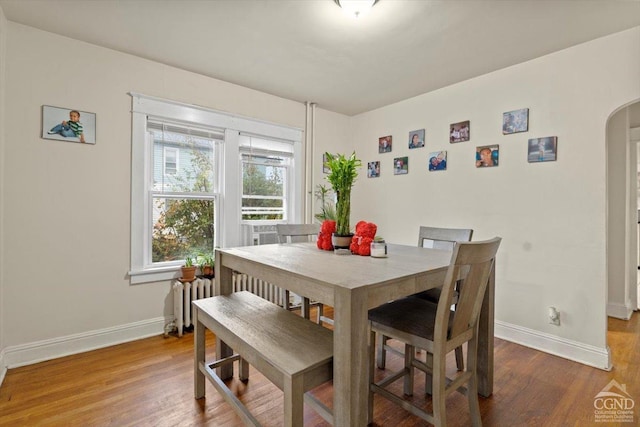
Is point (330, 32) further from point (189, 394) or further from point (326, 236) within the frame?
point (189, 394)

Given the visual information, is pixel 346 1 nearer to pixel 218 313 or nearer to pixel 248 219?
pixel 218 313

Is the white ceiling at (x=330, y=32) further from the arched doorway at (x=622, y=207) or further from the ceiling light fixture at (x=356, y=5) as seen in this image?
the arched doorway at (x=622, y=207)

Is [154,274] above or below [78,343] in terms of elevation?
above

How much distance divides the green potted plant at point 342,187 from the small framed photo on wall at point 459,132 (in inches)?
69.1

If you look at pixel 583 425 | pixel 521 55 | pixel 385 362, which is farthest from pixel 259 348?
pixel 521 55

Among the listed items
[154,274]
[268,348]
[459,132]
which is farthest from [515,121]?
[154,274]

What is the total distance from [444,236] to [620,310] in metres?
2.58

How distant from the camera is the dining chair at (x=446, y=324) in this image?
4.25 ft

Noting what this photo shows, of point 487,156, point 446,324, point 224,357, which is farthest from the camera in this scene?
point 487,156

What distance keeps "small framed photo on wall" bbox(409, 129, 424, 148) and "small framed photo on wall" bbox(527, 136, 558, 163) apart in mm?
1073

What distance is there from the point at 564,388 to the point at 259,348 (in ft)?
6.67

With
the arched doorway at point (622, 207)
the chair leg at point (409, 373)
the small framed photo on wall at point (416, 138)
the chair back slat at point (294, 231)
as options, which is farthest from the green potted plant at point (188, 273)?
the arched doorway at point (622, 207)

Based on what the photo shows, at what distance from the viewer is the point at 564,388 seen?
6.53 feet

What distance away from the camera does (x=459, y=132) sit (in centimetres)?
312
